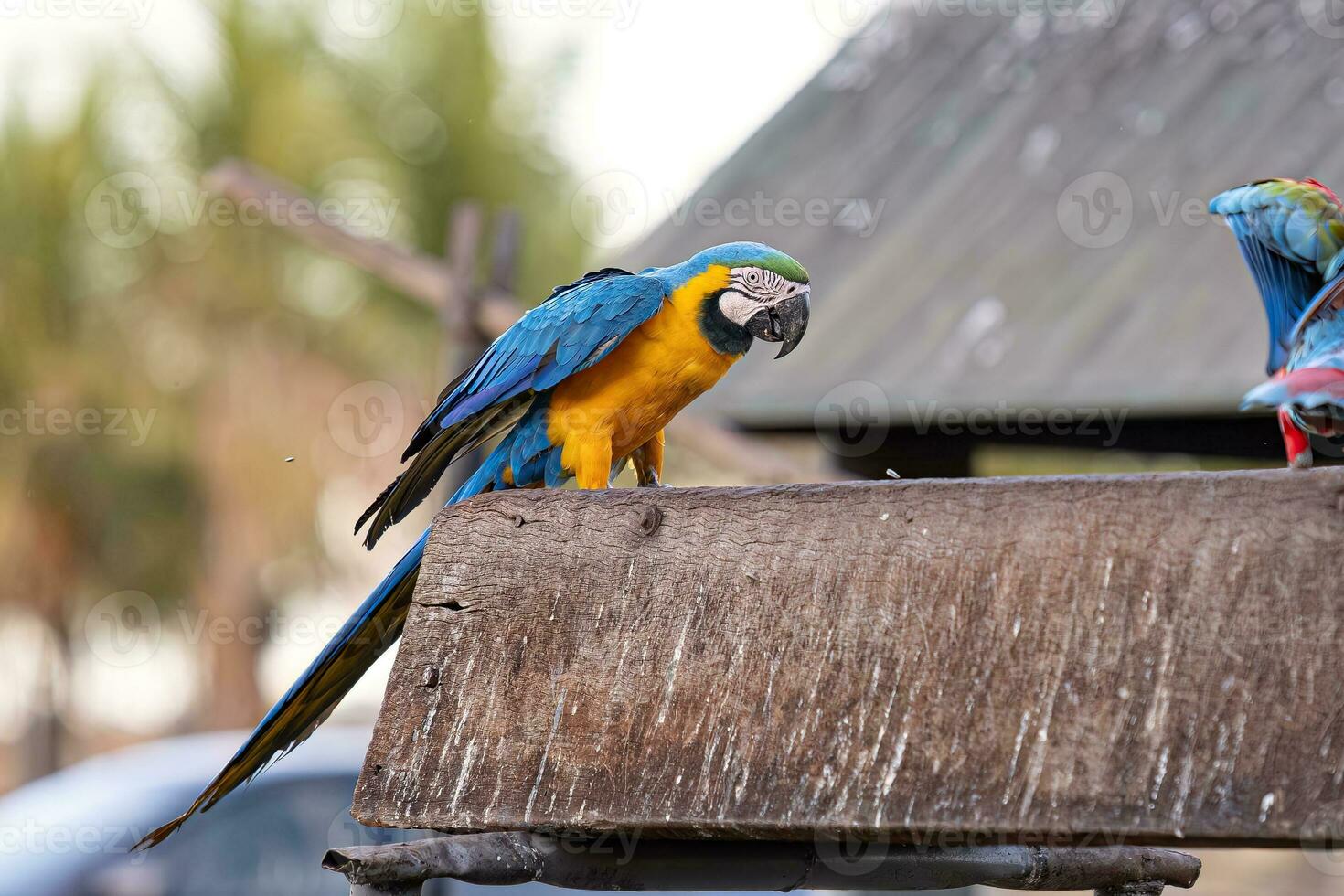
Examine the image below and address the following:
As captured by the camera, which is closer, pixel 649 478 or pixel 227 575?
pixel 649 478

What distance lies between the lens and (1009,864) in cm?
145

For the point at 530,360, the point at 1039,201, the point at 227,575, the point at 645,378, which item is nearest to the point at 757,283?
the point at 645,378

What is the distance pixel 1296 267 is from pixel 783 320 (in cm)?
107

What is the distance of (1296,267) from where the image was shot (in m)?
2.74

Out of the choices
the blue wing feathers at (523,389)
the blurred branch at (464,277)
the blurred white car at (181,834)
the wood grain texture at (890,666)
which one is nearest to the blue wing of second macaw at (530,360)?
the blue wing feathers at (523,389)

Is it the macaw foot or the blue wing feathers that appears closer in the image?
the blue wing feathers

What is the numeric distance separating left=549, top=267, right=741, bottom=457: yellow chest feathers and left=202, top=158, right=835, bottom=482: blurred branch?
2.79 metres

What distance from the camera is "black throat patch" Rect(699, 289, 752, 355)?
2451 mm

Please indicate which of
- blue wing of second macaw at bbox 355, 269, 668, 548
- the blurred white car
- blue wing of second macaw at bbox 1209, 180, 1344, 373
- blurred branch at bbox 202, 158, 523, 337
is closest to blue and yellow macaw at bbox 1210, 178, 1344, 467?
blue wing of second macaw at bbox 1209, 180, 1344, 373

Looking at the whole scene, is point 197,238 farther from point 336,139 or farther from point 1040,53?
point 1040,53

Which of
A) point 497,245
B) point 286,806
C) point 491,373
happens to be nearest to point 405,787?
point 491,373

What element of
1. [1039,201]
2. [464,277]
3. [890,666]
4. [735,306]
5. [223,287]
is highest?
[223,287]

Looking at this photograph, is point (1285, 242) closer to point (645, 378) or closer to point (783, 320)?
point (783, 320)

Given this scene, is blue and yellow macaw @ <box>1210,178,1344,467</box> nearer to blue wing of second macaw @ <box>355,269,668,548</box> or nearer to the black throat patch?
the black throat patch
